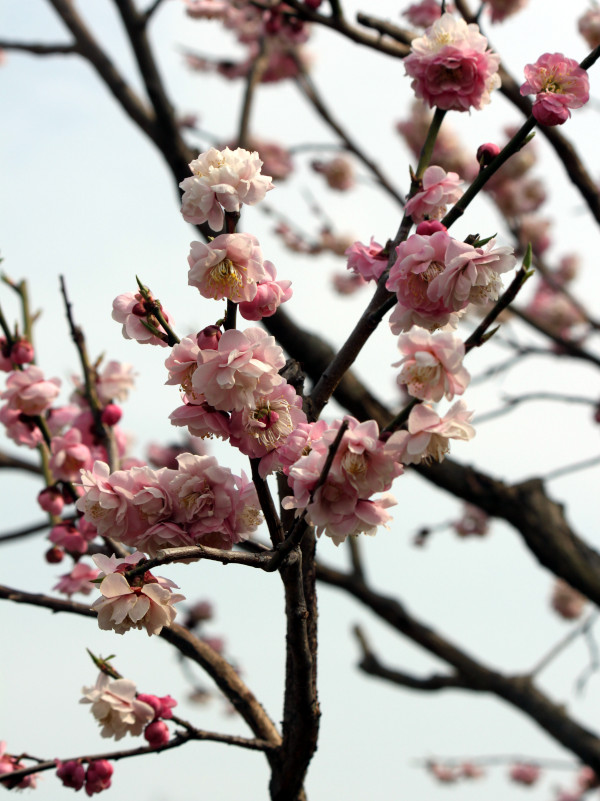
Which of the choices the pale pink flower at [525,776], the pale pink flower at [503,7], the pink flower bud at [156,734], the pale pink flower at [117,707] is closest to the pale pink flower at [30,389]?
the pale pink flower at [117,707]

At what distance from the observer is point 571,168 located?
2.67m

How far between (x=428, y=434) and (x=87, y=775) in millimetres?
1181

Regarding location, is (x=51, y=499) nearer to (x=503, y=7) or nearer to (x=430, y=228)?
(x=430, y=228)

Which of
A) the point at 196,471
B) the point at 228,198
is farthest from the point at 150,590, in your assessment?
the point at 228,198

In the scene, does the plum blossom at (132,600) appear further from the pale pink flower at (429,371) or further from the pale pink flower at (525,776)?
the pale pink flower at (525,776)

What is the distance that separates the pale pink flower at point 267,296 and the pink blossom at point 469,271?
0.78 ft

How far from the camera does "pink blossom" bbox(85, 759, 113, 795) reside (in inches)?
65.9

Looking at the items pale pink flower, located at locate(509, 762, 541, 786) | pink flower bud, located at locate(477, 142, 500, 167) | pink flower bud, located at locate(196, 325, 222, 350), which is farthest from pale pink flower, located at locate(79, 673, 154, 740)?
pale pink flower, located at locate(509, 762, 541, 786)

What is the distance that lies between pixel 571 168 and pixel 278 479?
1796 millimetres

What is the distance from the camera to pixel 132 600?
1116 millimetres

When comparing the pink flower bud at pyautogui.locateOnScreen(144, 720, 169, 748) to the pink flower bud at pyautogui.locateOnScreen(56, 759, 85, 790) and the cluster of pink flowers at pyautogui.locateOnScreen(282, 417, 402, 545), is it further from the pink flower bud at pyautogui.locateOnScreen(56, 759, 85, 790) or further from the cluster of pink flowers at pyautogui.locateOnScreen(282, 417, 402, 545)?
the cluster of pink flowers at pyautogui.locateOnScreen(282, 417, 402, 545)

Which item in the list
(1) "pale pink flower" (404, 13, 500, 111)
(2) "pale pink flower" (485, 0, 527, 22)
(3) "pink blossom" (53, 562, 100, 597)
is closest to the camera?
(1) "pale pink flower" (404, 13, 500, 111)

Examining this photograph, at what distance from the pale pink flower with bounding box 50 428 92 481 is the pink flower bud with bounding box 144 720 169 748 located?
2.53ft

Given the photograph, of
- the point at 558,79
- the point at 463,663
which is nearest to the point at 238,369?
the point at 558,79
